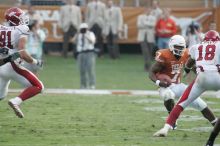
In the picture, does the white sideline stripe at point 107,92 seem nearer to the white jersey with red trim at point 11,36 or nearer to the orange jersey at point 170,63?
the orange jersey at point 170,63

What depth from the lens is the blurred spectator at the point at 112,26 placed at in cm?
2358

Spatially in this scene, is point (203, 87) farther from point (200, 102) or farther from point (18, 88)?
point (18, 88)

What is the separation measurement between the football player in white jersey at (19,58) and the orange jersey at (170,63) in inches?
67.6

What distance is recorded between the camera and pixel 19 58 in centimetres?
1134

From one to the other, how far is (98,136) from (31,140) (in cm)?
90

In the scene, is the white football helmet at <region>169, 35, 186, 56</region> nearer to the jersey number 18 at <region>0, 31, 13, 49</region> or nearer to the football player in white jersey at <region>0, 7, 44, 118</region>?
the football player in white jersey at <region>0, 7, 44, 118</region>

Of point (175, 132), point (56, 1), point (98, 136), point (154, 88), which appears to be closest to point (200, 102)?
point (175, 132)

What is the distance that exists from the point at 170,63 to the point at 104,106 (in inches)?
126

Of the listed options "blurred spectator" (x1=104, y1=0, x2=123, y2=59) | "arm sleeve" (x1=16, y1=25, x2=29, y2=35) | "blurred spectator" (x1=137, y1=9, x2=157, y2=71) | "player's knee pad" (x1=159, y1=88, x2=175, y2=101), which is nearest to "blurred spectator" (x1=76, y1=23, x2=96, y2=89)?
"blurred spectator" (x1=137, y1=9, x2=157, y2=71)

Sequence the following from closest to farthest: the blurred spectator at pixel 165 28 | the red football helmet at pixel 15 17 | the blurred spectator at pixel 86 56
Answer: the red football helmet at pixel 15 17 → the blurred spectator at pixel 86 56 → the blurred spectator at pixel 165 28

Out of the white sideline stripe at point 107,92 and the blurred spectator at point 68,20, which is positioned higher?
the blurred spectator at point 68,20

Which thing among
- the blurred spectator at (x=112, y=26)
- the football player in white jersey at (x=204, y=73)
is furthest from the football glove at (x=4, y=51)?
the blurred spectator at (x=112, y=26)

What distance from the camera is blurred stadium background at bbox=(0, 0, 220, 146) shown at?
405 inches

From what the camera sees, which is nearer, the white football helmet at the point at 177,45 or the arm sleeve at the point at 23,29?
the white football helmet at the point at 177,45
